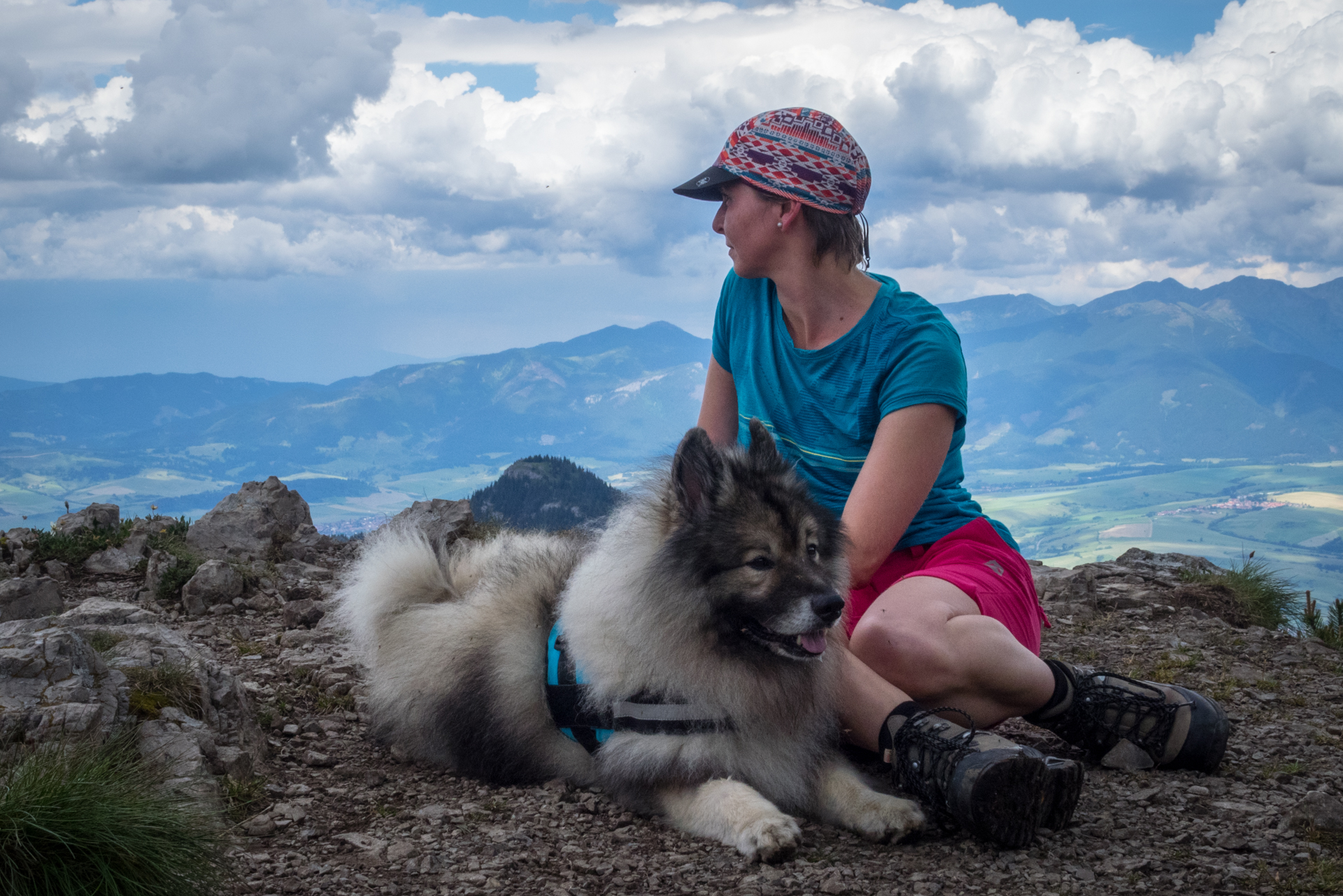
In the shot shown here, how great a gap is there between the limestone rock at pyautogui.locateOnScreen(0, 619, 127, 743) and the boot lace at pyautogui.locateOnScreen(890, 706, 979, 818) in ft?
8.95

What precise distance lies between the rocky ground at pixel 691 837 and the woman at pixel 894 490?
0.81ft

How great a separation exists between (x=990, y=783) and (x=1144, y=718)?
1230mm

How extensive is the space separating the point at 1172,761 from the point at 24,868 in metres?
3.84

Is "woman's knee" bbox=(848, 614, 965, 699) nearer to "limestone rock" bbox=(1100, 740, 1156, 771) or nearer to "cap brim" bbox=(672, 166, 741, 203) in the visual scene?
"limestone rock" bbox=(1100, 740, 1156, 771)

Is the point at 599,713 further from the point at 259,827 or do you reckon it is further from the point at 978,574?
the point at 978,574

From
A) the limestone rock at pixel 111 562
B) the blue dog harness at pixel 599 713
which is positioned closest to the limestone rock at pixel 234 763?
the blue dog harness at pixel 599 713

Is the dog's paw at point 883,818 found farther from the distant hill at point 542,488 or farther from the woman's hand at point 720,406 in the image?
the distant hill at point 542,488

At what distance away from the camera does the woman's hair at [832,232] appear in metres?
3.84

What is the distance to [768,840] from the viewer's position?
9.48 feet

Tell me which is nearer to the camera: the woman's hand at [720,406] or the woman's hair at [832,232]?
the woman's hair at [832,232]

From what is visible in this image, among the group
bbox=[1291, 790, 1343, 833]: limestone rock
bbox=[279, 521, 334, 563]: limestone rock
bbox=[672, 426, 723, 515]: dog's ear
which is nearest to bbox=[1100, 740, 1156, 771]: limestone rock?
bbox=[1291, 790, 1343, 833]: limestone rock

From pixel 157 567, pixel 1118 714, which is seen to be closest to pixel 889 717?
pixel 1118 714

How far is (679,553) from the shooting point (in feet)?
10.4

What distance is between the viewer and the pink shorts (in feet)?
11.8
